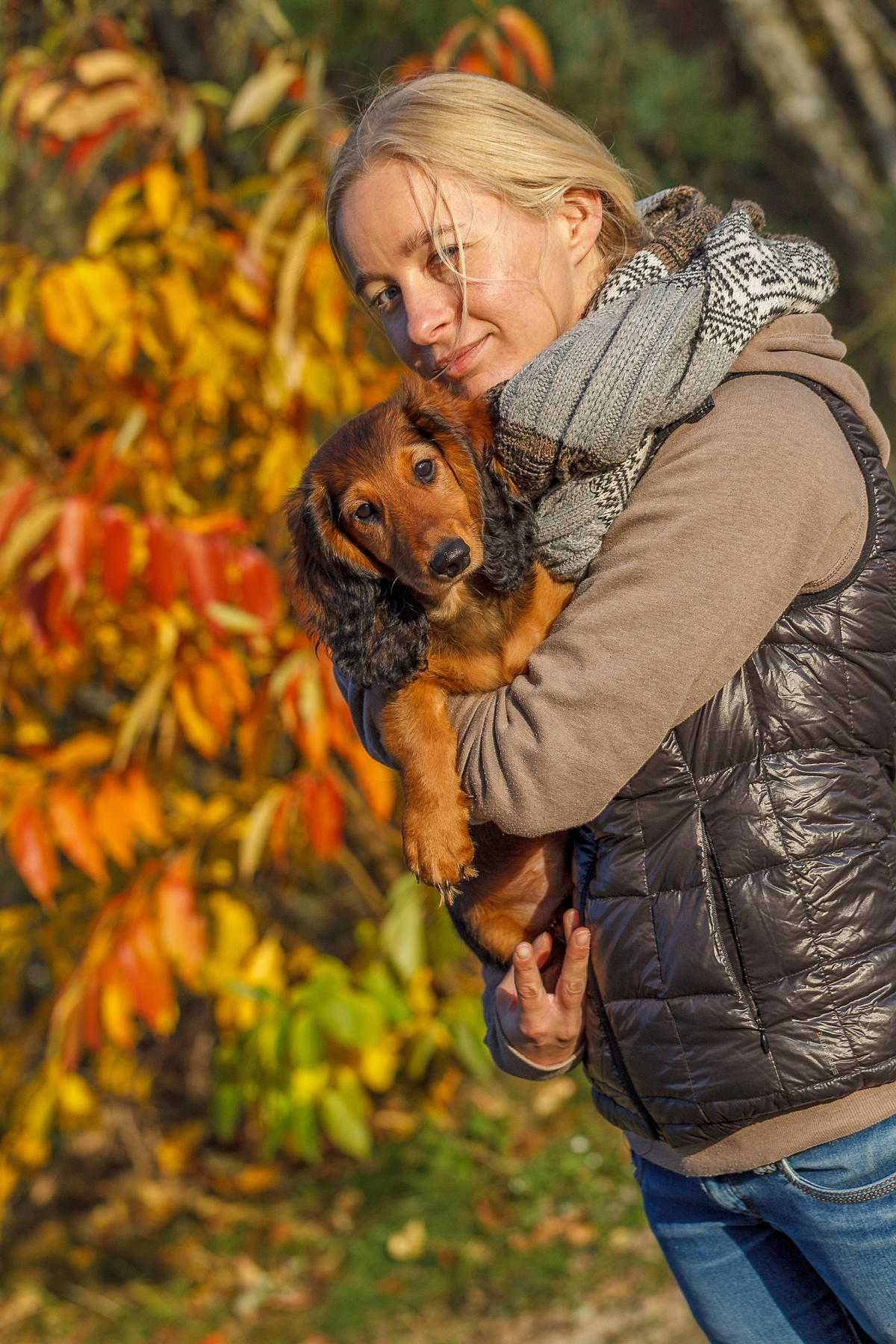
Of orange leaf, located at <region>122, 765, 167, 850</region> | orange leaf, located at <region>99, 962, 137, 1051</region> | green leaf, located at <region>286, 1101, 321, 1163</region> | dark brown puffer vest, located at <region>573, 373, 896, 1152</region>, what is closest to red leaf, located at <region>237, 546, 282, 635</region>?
orange leaf, located at <region>122, 765, 167, 850</region>

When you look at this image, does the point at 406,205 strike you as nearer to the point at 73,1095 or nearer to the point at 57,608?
the point at 57,608

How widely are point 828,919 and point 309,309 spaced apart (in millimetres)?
2059

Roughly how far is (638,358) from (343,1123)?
2315 mm

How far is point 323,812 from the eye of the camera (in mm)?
2898

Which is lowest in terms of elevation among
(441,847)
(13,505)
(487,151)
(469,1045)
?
(469,1045)

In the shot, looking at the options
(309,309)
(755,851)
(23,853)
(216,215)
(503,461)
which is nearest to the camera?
(755,851)

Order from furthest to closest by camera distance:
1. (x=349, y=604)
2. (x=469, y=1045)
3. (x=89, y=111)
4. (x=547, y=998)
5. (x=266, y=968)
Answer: (x=469, y=1045) → (x=266, y=968) → (x=89, y=111) → (x=349, y=604) → (x=547, y=998)

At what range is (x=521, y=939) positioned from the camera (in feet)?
5.80

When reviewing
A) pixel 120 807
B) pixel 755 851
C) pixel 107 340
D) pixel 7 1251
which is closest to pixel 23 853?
pixel 120 807

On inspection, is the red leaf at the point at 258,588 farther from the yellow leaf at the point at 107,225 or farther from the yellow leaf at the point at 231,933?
the yellow leaf at the point at 231,933

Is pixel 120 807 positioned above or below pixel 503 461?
below

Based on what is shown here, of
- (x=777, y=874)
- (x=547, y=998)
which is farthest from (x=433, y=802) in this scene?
(x=777, y=874)

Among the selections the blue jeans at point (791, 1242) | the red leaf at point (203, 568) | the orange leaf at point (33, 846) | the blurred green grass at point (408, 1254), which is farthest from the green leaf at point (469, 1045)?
the blue jeans at point (791, 1242)

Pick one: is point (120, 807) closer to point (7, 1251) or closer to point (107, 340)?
point (107, 340)
